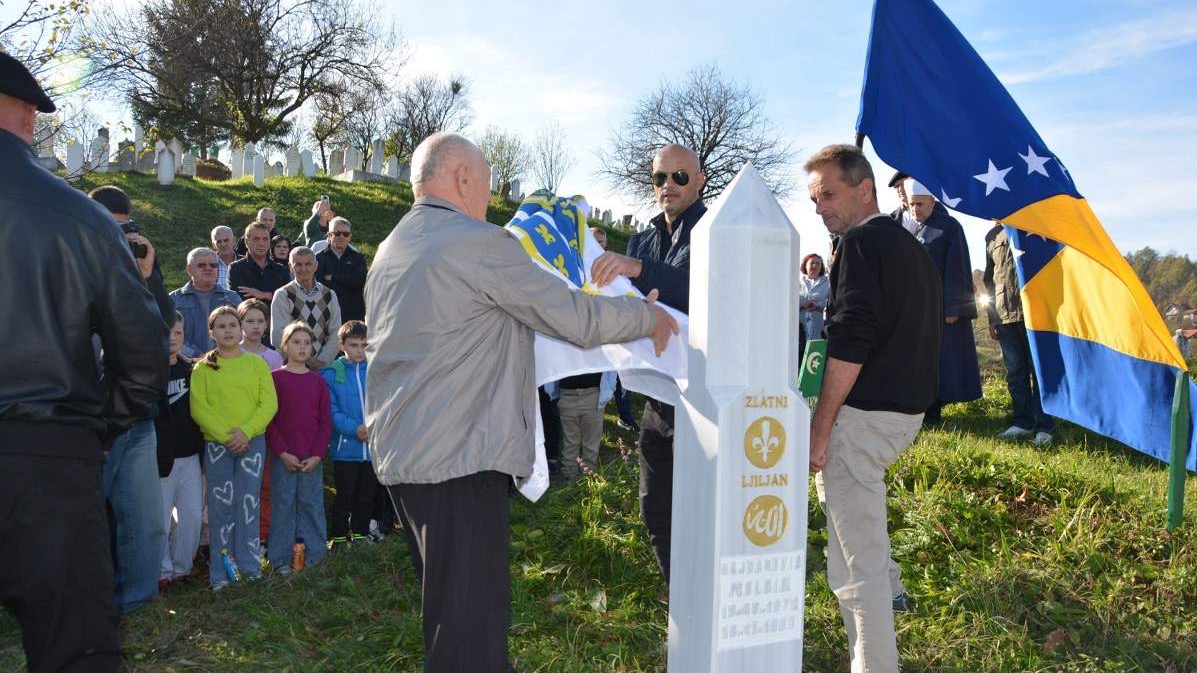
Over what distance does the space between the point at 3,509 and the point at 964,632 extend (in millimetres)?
4051

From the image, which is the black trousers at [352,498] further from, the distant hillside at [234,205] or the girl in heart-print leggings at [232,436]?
the distant hillside at [234,205]

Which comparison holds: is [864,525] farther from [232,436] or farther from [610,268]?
[232,436]

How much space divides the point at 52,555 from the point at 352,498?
4.02 m

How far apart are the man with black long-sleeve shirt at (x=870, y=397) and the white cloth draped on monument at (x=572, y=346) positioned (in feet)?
2.22

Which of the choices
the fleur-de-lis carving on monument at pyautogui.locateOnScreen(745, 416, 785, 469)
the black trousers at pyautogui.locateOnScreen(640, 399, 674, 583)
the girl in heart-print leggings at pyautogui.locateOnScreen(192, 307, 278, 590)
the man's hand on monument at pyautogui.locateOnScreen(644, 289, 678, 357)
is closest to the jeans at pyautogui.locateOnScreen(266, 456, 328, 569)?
the girl in heart-print leggings at pyautogui.locateOnScreen(192, 307, 278, 590)

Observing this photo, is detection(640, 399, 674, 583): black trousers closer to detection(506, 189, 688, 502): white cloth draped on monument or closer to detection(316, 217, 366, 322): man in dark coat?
detection(506, 189, 688, 502): white cloth draped on monument

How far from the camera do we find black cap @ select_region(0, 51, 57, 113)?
2.81 metres

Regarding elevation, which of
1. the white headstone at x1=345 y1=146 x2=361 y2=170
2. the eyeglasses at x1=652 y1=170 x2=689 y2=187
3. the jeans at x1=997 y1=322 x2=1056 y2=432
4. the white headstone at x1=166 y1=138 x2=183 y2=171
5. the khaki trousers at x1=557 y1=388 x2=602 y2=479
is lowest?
the khaki trousers at x1=557 y1=388 x2=602 y2=479

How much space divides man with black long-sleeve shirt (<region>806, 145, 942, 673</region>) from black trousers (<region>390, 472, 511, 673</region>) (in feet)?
4.68

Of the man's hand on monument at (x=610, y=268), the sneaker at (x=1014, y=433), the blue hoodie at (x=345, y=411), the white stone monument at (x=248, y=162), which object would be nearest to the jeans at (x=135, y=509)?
the blue hoodie at (x=345, y=411)

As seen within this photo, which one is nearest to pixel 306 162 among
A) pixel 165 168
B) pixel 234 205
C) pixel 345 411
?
pixel 165 168

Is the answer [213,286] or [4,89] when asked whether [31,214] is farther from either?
[213,286]

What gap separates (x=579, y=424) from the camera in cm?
779

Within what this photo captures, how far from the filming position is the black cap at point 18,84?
2.81 metres
